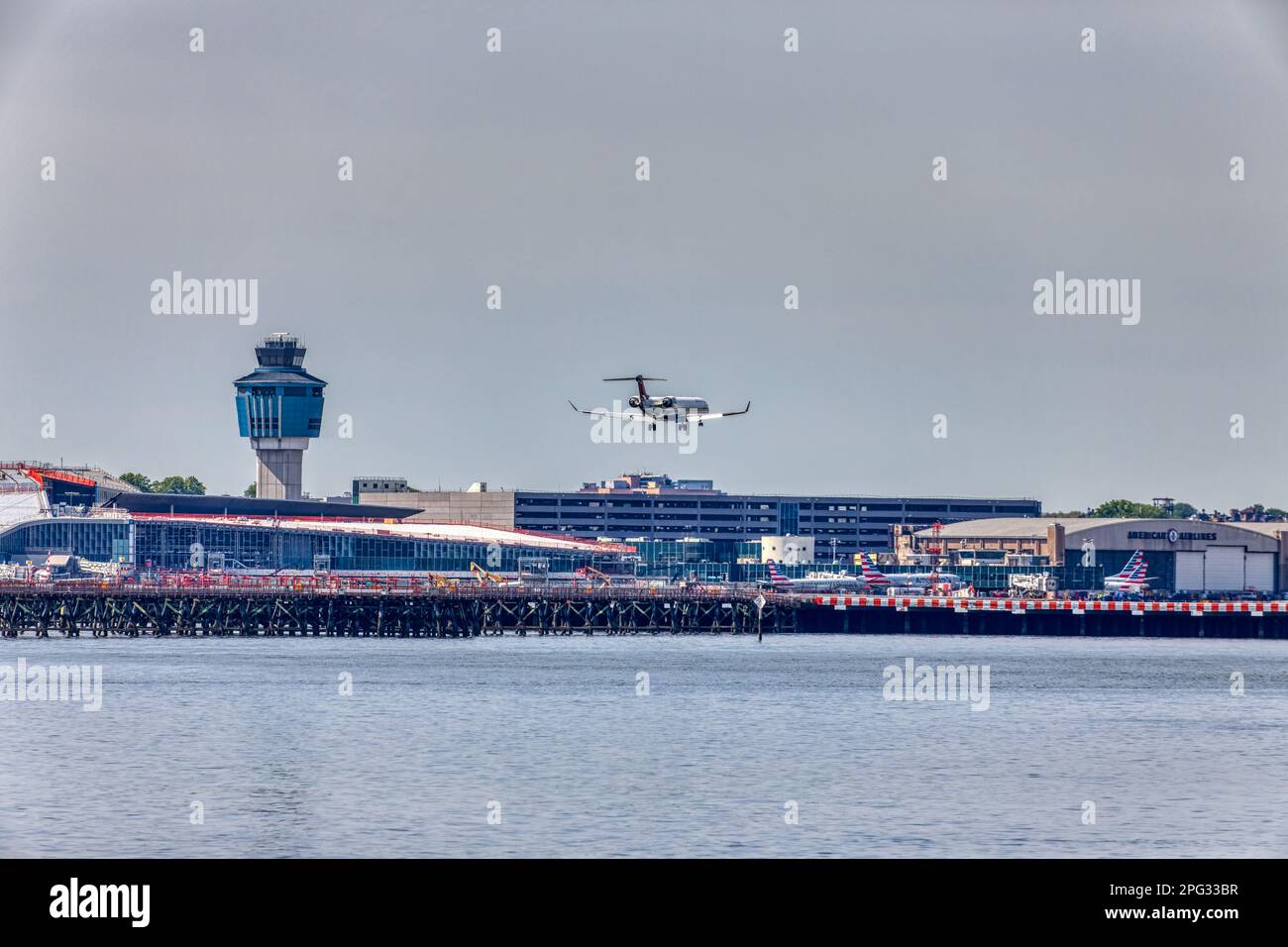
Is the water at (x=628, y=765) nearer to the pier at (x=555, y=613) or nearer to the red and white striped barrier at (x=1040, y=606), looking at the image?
the pier at (x=555, y=613)

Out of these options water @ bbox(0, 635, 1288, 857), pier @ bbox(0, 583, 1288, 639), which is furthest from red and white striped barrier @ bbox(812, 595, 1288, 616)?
water @ bbox(0, 635, 1288, 857)

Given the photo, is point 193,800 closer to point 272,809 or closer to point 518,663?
point 272,809

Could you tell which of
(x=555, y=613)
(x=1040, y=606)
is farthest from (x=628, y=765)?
(x=1040, y=606)

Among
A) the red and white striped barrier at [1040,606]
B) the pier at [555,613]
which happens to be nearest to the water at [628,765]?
the pier at [555,613]
